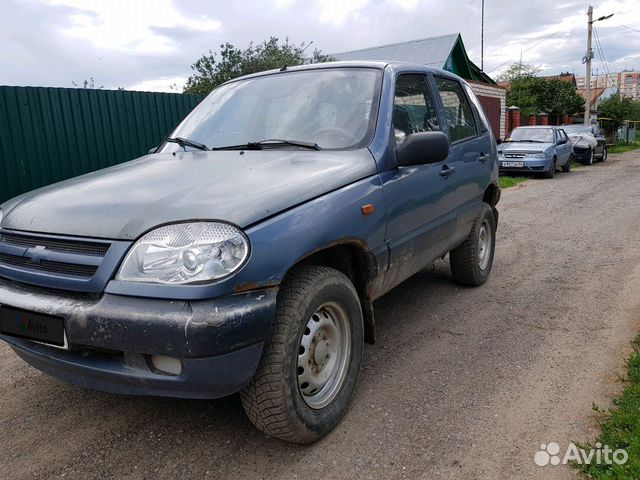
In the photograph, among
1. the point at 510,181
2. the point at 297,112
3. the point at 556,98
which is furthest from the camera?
the point at 556,98

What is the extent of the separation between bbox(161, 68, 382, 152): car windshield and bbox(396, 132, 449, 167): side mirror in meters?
0.22

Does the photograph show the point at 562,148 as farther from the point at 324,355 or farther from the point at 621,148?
the point at 621,148

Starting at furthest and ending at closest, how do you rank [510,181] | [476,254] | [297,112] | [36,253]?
[510,181], [476,254], [297,112], [36,253]

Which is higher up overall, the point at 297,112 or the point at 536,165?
the point at 297,112

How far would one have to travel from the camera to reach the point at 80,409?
305 centimetres

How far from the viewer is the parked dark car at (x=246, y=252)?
215cm

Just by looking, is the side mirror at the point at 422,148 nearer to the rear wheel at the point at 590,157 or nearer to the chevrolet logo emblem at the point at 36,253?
the chevrolet logo emblem at the point at 36,253

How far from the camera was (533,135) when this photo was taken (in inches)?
654

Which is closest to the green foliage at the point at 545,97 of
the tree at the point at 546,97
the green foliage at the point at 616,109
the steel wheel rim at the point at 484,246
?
the tree at the point at 546,97

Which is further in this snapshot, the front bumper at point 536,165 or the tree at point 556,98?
the tree at point 556,98

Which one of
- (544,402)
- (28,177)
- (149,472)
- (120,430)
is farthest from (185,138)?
(28,177)

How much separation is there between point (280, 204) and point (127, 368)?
95cm

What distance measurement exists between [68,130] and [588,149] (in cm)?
1863

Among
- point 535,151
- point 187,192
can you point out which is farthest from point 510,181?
point 187,192
